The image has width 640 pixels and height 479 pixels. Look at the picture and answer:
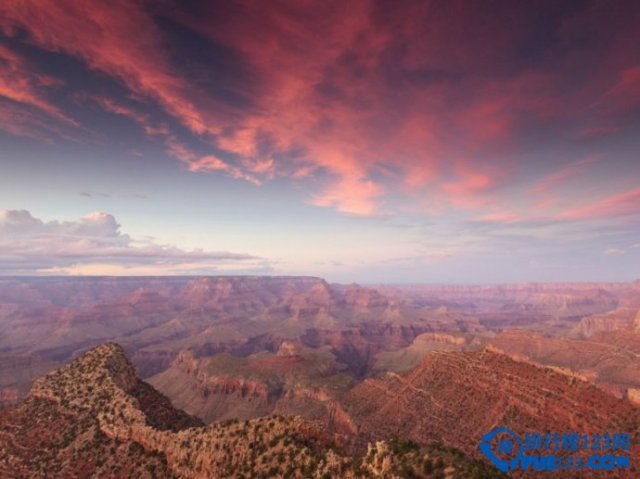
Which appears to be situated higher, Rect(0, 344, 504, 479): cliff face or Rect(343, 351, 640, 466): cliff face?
Rect(0, 344, 504, 479): cliff face

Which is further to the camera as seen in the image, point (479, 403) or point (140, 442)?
point (479, 403)

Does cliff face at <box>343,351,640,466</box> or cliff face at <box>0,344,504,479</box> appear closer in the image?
cliff face at <box>0,344,504,479</box>

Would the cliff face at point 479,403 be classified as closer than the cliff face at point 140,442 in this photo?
No

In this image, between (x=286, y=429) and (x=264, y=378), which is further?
(x=264, y=378)

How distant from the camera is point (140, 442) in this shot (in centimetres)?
3631

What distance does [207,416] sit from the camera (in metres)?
150

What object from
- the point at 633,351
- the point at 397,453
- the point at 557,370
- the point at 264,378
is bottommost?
the point at 264,378

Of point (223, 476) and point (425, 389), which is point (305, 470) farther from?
point (425, 389)

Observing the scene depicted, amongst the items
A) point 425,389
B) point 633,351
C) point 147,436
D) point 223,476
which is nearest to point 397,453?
point 223,476

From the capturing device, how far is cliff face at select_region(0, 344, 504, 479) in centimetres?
2362

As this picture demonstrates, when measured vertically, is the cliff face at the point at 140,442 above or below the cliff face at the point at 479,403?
above

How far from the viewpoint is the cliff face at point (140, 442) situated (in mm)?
23625

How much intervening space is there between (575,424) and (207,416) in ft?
420

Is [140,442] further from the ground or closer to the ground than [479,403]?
further from the ground
